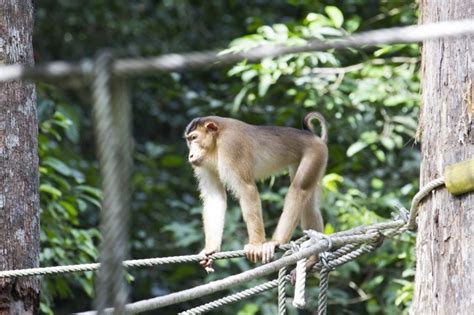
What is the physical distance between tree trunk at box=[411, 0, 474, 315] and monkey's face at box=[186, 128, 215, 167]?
2260 mm

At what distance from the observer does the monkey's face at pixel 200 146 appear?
600 cm

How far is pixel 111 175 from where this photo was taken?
1678 millimetres

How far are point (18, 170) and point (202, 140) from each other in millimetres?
2011

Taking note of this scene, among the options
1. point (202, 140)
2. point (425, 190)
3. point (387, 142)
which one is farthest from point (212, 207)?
point (425, 190)

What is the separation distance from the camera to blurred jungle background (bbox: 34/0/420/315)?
279 inches

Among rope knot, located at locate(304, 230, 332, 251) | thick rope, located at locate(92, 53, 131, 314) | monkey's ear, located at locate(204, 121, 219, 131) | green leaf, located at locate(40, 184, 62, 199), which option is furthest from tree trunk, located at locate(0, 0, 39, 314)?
thick rope, located at locate(92, 53, 131, 314)

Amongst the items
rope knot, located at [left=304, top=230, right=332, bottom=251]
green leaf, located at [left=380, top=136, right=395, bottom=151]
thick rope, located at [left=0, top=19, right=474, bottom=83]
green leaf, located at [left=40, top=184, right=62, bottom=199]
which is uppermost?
thick rope, located at [left=0, top=19, right=474, bottom=83]

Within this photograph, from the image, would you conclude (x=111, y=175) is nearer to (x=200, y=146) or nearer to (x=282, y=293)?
(x=282, y=293)

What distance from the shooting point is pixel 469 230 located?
3.61m

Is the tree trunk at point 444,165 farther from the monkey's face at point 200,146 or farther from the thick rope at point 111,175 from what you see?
the monkey's face at point 200,146

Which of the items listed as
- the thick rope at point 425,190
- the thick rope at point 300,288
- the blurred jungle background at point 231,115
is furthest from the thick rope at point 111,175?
the blurred jungle background at point 231,115

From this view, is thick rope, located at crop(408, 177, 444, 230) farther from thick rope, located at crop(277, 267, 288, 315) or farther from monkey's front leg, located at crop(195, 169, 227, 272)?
monkey's front leg, located at crop(195, 169, 227, 272)

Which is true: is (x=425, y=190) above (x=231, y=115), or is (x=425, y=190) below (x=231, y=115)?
below

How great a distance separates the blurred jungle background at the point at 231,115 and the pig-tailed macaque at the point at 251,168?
1.96ft
